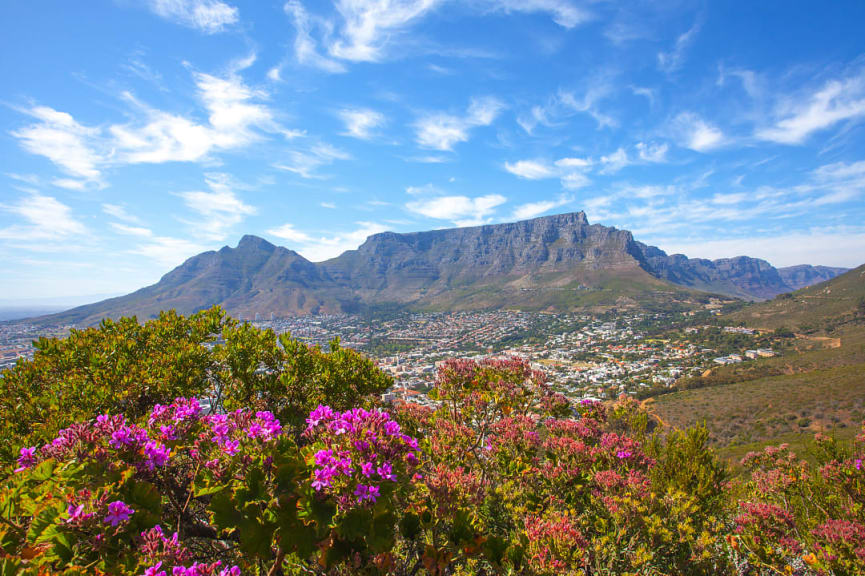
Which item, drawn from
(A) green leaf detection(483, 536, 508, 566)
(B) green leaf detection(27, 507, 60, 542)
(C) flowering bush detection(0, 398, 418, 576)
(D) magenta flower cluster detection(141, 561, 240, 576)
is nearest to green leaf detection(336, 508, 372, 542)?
(C) flowering bush detection(0, 398, 418, 576)

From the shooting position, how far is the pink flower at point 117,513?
91.5 inches

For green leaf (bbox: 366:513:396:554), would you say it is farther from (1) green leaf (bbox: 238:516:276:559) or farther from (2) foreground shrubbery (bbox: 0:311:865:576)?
(1) green leaf (bbox: 238:516:276:559)

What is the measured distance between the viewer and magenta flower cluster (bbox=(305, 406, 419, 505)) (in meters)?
2.67

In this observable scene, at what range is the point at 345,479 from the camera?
107 inches

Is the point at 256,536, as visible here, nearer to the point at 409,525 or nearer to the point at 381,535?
the point at 381,535

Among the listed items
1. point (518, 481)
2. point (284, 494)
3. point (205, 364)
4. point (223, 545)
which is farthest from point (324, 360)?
point (284, 494)

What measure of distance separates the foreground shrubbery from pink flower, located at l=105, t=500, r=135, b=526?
2 cm

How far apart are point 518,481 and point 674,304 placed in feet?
719

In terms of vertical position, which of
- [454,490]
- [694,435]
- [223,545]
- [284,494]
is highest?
[284,494]

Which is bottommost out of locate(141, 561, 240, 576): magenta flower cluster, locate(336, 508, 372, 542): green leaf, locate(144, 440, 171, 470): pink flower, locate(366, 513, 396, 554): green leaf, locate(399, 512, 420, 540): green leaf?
locate(399, 512, 420, 540): green leaf

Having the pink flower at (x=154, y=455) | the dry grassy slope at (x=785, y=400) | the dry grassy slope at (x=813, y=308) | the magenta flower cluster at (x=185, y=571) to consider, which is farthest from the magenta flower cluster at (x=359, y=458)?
the dry grassy slope at (x=813, y=308)

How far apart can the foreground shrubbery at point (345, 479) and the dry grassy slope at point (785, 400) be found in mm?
8319

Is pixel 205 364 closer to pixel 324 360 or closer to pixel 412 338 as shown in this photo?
pixel 324 360

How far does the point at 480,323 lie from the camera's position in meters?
185
